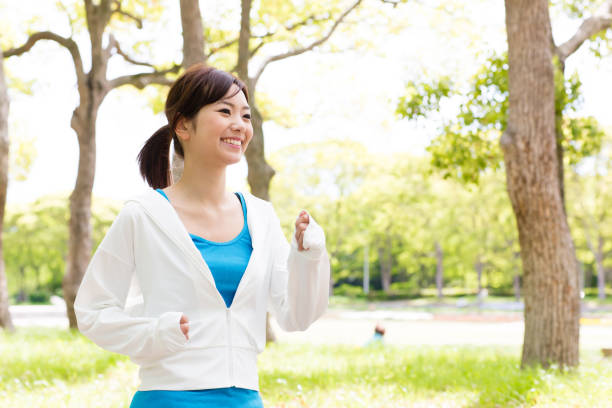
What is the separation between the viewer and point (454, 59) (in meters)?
11.4

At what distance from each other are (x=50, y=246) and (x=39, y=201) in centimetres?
291

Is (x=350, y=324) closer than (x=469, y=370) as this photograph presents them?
No

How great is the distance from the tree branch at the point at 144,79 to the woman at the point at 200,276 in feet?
38.2

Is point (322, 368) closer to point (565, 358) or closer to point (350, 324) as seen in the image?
point (565, 358)

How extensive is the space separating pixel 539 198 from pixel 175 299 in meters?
6.22

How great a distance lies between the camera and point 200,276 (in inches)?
79.7

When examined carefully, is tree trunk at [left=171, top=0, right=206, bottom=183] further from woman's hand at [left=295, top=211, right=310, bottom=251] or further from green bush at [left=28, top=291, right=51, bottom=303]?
green bush at [left=28, top=291, right=51, bottom=303]

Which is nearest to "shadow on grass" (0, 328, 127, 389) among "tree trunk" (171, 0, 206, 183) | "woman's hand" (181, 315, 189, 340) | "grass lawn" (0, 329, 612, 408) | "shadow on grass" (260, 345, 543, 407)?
"grass lawn" (0, 329, 612, 408)

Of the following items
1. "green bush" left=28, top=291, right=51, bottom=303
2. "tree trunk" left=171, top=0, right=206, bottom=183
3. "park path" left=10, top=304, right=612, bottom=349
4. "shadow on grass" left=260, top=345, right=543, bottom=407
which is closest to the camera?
"shadow on grass" left=260, top=345, right=543, bottom=407

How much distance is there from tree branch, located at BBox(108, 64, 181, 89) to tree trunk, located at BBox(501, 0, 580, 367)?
782 centimetres

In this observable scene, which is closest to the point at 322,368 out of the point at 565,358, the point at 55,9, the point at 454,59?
the point at 565,358

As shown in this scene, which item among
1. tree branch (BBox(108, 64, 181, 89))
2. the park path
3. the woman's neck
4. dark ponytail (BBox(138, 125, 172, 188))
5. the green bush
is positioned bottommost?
the green bush

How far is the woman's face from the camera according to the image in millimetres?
2182

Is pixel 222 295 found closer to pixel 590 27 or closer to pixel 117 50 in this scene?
pixel 590 27
